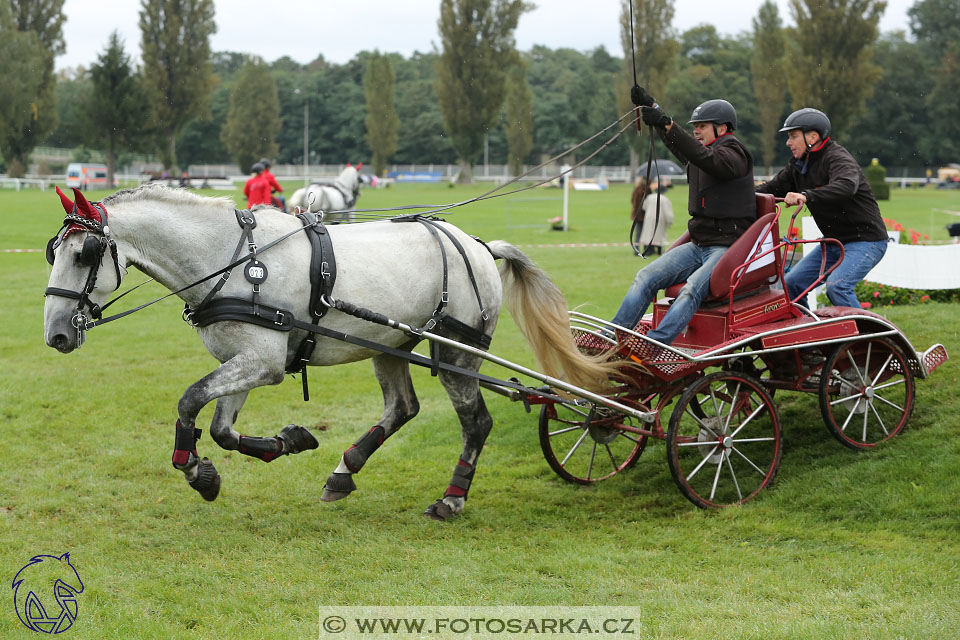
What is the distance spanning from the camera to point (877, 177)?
137 feet

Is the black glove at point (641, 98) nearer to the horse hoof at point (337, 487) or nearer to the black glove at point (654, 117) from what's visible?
the black glove at point (654, 117)

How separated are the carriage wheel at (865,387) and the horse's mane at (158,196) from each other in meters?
4.11

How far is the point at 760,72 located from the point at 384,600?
61.7m

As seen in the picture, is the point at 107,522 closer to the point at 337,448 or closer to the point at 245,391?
the point at 245,391

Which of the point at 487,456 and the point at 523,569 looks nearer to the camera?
the point at 523,569

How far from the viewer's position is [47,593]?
180 inches

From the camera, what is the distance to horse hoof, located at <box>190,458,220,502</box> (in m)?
5.35

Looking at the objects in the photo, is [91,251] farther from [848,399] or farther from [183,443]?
[848,399]

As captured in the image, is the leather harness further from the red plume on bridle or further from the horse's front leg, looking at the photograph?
the red plume on bridle

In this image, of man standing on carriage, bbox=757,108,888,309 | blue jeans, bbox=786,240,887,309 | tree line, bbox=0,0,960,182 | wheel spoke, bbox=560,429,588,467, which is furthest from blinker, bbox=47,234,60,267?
tree line, bbox=0,0,960,182

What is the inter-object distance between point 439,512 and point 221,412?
4.87ft

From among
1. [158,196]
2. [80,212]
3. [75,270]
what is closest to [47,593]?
[75,270]

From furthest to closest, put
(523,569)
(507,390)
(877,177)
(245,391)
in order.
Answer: (877,177) → (507,390) → (245,391) → (523,569)

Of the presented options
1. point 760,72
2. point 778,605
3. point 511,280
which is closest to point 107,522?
point 511,280
